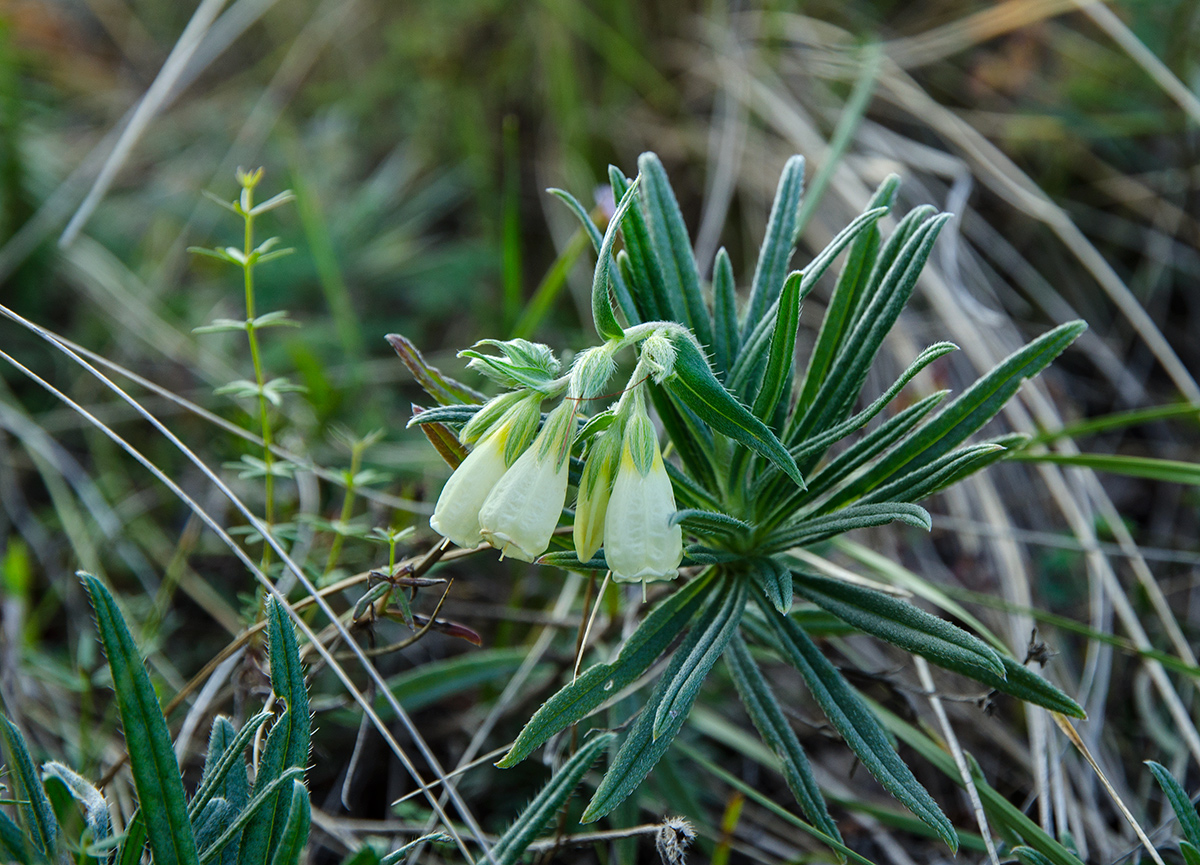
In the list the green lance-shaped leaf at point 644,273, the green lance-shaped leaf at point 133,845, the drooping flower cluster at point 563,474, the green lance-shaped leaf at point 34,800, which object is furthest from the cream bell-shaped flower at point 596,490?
the green lance-shaped leaf at point 34,800

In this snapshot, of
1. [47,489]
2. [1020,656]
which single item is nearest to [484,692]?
[1020,656]

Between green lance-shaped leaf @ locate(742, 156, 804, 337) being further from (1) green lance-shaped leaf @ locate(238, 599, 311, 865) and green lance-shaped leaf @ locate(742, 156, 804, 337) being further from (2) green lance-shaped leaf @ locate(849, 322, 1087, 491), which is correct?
(1) green lance-shaped leaf @ locate(238, 599, 311, 865)

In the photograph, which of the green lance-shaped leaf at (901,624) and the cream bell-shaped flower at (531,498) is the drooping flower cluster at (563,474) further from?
the green lance-shaped leaf at (901,624)

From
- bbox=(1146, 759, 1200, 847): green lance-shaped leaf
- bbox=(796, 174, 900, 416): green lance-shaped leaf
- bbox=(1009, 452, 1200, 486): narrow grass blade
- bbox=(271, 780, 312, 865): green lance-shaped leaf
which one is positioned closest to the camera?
bbox=(271, 780, 312, 865): green lance-shaped leaf

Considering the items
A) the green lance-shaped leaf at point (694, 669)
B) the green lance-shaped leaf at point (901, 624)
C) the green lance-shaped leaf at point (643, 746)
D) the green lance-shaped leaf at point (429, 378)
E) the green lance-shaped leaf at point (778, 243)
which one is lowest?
the green lance-shaped leaf at point (643, 746)

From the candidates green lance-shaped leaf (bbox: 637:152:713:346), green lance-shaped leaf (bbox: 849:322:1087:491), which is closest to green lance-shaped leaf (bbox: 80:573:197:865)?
green lance-shaped leaf (bbox: 637:152:713:346)

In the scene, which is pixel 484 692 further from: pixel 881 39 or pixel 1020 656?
pixel 881 39
